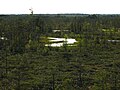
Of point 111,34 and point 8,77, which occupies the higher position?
point 111,34

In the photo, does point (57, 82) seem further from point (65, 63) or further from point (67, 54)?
point (67, 54)

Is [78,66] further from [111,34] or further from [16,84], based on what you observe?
[111,34]

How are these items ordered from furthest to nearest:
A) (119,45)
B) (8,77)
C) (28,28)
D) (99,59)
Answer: (28,28) → (119,45) → (99,59) → (8,77)

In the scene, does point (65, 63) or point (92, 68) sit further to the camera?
point (65, 63)

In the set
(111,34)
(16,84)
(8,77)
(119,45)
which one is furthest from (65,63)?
(111,34)

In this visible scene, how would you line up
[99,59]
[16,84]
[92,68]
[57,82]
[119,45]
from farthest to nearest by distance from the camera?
[119,45] < [99,59] < [92,68] < [57,82] < [16,84]

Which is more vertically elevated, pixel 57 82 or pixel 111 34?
pixel 111 34

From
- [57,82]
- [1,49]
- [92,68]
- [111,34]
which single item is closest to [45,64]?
[92,68]

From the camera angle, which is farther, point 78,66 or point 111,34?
point 111,34

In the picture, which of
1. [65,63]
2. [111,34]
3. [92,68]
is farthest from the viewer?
[111,34]
